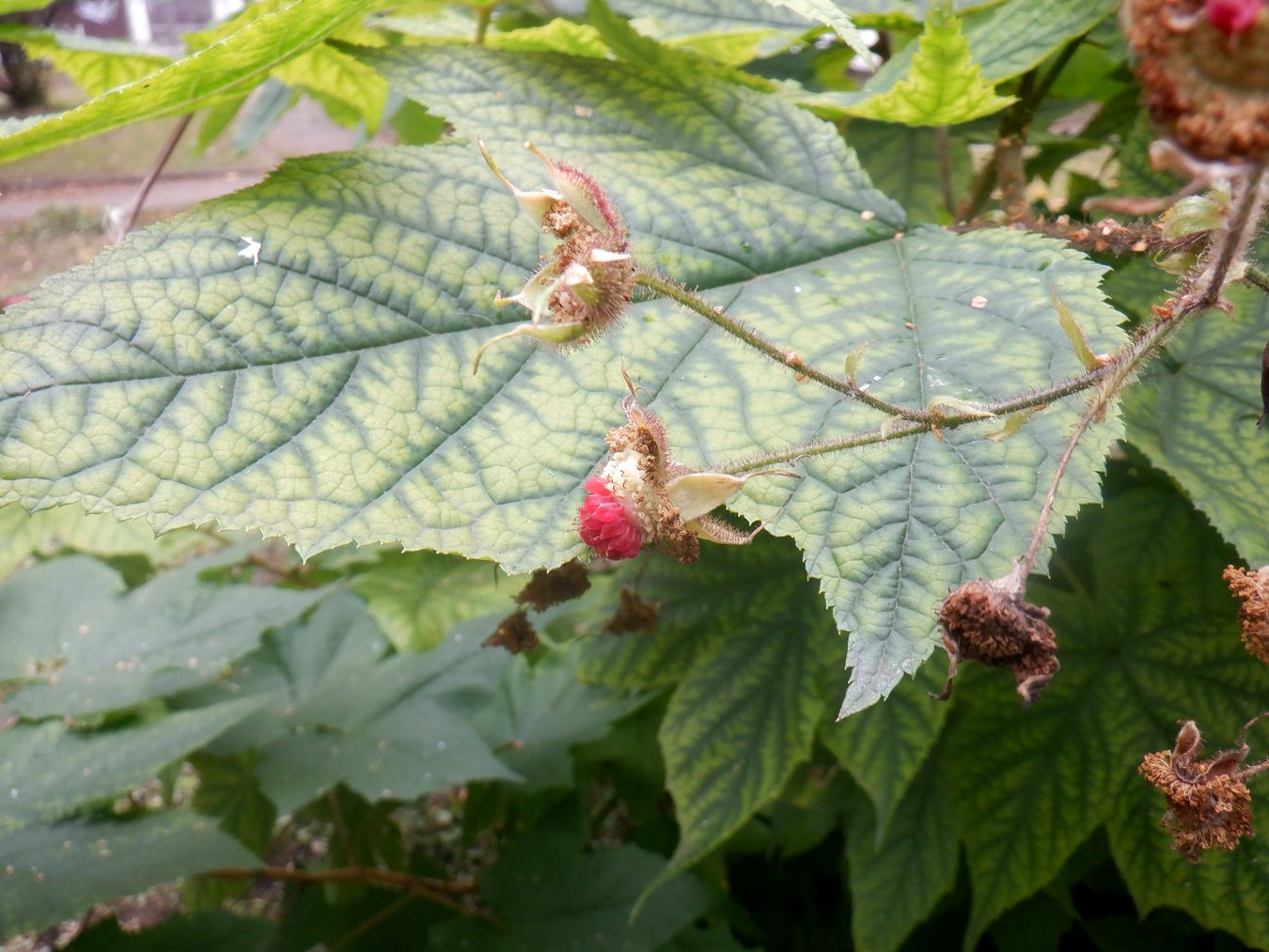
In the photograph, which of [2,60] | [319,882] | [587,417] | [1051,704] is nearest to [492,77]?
[587,417]

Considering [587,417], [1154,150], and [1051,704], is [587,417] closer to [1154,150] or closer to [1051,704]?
[1154,150]

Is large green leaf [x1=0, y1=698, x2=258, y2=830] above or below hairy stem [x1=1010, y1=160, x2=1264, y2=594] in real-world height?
below

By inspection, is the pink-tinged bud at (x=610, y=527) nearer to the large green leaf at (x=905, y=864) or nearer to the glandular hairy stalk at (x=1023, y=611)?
the glandular hairy stalk at (x=1023, y=611)

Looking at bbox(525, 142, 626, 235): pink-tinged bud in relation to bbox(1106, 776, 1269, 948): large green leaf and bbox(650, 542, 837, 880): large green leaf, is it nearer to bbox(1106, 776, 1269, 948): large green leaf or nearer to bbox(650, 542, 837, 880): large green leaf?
bbox(650, 542, 837, 880): large green leaf

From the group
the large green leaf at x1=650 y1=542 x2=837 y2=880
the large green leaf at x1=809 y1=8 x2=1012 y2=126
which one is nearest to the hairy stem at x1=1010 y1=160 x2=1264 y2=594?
the large green leaf at x1=809 y1=8 x2=1012 y2=126

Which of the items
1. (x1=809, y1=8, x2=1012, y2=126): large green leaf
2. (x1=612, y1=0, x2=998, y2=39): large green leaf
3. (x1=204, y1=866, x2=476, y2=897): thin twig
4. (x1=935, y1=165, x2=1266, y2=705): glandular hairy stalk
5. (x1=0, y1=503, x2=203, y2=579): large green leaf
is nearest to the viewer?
(x1=935, y1=165, x2=1266, y2=705): glandular hairy stalk

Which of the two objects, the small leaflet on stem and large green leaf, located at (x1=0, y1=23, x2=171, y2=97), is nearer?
the small leaflet on stem

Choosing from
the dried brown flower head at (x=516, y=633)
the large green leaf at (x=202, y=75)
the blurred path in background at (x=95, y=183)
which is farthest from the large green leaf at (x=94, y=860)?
the blurred path in background at (x=95, y=183)
